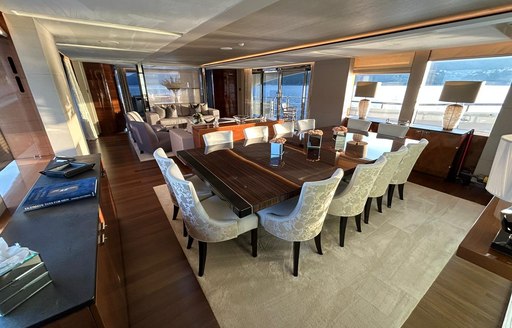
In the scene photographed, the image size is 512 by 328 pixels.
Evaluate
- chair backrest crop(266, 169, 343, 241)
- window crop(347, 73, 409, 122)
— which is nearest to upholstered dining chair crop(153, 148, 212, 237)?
chair backrest crop(266, 169, 343, 241)

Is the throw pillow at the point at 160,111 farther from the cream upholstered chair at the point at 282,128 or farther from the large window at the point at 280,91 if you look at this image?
the cream upholstered chair at the point at 282,128

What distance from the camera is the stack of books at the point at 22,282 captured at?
25.8 inches

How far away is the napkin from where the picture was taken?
0.67 metres

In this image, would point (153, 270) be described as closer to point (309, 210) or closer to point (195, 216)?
point (195, 216)

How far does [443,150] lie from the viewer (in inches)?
140

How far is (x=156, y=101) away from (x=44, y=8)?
6.92m

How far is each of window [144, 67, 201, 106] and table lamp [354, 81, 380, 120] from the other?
6.21 m

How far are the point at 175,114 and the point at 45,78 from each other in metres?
5.11

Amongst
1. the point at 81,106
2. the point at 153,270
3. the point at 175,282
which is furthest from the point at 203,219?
the point at 81,106

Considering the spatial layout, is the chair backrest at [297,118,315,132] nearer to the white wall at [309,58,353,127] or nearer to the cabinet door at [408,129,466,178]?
the white wall at [309,58,353,127]

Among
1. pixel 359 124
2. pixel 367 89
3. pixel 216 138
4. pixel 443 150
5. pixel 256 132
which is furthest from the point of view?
pixel 367 89

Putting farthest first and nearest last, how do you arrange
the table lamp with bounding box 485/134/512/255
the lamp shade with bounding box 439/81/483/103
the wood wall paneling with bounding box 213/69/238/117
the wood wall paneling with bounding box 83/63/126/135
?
the wood wall paneling with bounding box 213/69/238/117 < the wood wall paneling with bounding box 83/63/126/135 < the lamp shade with bounding box 439/81/483/103 < the table lamp with bounding box 485/134/512/255

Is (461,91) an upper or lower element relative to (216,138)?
upper

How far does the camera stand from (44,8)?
1.88 metres
